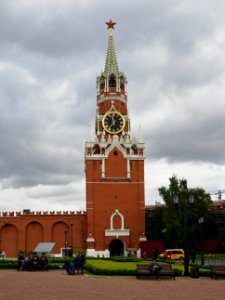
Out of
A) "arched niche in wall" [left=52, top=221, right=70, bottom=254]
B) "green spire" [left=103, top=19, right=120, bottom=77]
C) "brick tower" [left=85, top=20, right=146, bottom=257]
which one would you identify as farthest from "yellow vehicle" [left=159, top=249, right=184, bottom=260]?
"green spire" [left=103, top=19, right=120, bottom=77]

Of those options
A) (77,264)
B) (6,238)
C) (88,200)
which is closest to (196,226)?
(88,200)

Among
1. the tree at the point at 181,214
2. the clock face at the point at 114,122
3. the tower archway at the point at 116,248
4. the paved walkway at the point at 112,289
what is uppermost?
the clock face at the point at 114,122

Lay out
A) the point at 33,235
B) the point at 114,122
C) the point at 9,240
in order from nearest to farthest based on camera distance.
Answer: the point at 9,240
the point at 33,235
the point at 114,122

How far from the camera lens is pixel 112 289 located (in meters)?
19.1

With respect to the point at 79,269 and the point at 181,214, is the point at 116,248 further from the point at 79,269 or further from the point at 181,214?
the point at 79,269

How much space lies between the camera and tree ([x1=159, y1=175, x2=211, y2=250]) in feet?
207

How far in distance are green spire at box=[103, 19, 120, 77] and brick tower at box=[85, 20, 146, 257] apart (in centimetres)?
569

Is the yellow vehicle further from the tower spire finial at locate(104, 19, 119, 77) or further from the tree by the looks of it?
the tower spire finial at locate(104, 19, 119, 77)

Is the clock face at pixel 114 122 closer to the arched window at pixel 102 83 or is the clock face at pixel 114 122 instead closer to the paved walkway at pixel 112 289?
the arched window at pixel 102 83

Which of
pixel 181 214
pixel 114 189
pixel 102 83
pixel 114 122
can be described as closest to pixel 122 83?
pixel 102 83

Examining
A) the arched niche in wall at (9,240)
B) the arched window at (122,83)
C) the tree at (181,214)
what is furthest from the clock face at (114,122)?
the arched niche in wall at (9,240)

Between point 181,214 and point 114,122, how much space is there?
17.8m

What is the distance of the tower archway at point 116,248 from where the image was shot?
68.4m

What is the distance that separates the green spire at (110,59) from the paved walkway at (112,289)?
179ft
